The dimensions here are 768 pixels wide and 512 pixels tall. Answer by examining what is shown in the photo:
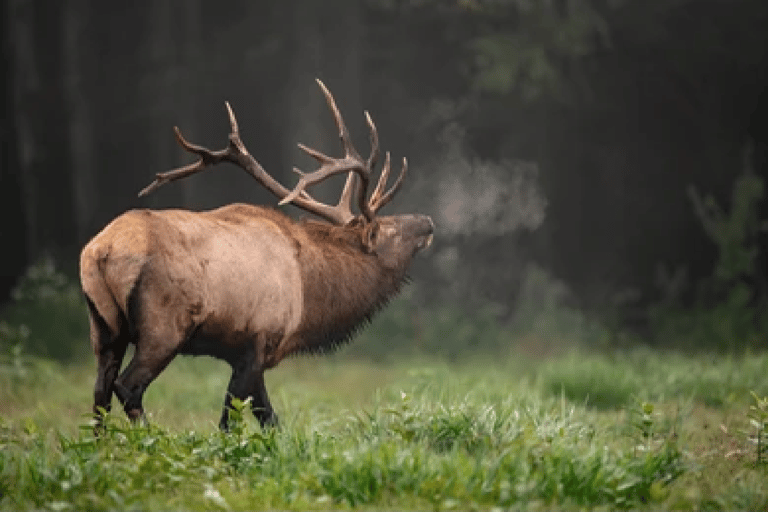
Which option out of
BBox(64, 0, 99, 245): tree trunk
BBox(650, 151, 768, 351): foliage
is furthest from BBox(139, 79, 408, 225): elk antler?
BBox(64, 0, 99, 245): tree trunk

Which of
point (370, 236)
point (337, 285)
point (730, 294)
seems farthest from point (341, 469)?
point (730, 294)

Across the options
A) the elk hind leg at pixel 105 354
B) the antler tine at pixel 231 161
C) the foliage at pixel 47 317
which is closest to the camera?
the elk hind leg at pixel 105 354

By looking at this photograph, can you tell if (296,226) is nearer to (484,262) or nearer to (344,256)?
(344,256)

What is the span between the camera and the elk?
5211 millimetres

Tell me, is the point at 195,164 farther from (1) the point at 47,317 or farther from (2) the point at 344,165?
(1) the point at 47,317

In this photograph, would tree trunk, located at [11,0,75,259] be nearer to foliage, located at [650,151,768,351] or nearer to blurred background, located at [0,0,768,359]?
blurred background, located at [0,0,768,359]

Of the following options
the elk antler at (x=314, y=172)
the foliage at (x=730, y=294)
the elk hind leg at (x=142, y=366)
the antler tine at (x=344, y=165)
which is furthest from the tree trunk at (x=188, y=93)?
the elk hind leg at (x=142, y=366)

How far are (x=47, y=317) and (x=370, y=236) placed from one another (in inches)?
203

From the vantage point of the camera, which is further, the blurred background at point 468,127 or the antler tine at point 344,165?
the blurred background at point 468,127

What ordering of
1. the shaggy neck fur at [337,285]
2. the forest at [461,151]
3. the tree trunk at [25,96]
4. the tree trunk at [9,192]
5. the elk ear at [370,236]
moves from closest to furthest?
1. the shaggy neck fur at [337,285]
2. the elk ear at [370,236]
3. the forest at [461,151]
4. the tree trunk at [9,192]
5. the tree trunk at [25,96]

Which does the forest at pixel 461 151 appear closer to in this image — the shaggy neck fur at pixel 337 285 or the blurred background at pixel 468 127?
the blurred background at pixel 468 127

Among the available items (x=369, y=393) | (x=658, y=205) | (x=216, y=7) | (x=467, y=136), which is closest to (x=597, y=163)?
(x=658, y=205)

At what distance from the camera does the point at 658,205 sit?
45.2 feet

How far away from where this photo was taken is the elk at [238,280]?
17.1 ft
